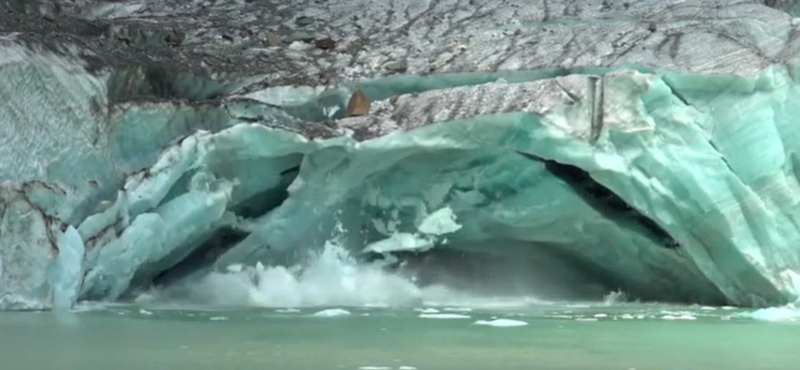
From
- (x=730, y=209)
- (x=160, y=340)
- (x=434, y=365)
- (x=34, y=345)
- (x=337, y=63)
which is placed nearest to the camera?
(x=434, y=365)

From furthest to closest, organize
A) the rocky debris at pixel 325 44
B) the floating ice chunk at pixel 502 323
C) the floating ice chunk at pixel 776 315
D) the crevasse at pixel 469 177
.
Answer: the rocky debris at pixel 325 44 < the crevasse at pixel 469 177 < the floating ice chunk at pixel 776 315 < the floating ice chunk at pixel 502 323

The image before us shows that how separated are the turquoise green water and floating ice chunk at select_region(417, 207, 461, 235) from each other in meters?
1.21

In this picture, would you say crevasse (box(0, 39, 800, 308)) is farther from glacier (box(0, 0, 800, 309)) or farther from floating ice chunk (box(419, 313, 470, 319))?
floating ice chunk (box(419, 313, 470, 319))

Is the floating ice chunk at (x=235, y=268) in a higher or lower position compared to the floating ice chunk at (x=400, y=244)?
lower

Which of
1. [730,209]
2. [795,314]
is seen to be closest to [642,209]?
[730,209]

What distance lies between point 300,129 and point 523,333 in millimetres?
2235

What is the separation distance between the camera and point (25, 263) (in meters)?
5.02

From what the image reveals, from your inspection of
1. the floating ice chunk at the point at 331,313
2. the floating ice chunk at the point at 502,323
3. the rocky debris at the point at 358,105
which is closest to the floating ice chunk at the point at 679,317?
the floating ice chunk at the point at 502,323

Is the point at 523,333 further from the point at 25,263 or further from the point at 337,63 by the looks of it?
the point at 337,63

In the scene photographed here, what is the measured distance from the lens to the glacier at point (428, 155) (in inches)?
217

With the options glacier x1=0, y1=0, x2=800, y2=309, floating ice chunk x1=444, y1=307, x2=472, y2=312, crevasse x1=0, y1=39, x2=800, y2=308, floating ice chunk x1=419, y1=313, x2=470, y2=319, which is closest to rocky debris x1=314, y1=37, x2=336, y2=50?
glacier x1=0, y1=0, x2=800, y2=309

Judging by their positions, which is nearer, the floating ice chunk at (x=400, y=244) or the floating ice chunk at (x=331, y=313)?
the floating ice chunk at (x=331, y=313)

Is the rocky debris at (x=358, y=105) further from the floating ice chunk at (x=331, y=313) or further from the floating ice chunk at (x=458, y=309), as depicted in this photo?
the floating ice chunk at (x=331, y=313)

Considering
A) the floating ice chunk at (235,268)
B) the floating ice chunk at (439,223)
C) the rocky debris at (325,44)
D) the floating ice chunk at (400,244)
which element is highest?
the rocky debris at (325,44)
